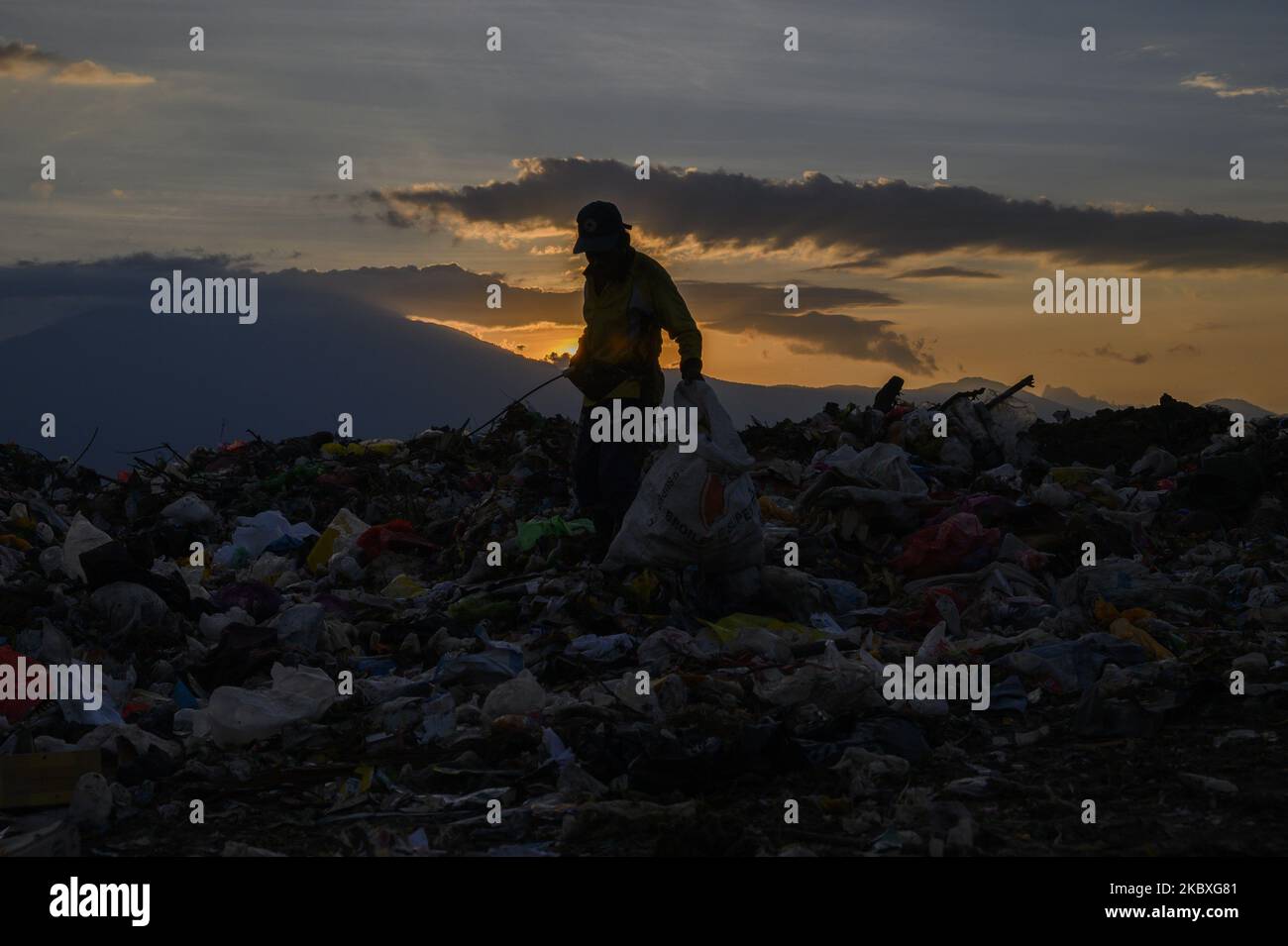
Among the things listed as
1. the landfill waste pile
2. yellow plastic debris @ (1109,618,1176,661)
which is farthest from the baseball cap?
yellow plastic debris @ (1109,618,1176,661)

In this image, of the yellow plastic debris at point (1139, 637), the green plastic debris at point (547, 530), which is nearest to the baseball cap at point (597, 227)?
the green plastic debris at point (547, 530)

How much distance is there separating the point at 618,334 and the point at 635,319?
13 centimetres

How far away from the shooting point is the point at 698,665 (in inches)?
235

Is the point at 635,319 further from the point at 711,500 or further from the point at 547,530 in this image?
the point at 547,530

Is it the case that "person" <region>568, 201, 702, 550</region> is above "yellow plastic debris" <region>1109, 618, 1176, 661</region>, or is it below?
above

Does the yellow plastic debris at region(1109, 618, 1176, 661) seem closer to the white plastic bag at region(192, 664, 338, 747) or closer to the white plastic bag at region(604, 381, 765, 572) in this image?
the white plastic bag at region(604, 381, 765, 572)

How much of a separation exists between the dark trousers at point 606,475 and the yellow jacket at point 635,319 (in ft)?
0.55

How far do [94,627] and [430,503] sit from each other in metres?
4.36

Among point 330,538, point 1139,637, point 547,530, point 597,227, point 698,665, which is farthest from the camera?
point 330,538

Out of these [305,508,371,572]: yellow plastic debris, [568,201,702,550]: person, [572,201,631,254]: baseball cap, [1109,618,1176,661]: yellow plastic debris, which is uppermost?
[572,201,631,254]: baseball cap

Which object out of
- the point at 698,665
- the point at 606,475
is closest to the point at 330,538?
the point at 606,475

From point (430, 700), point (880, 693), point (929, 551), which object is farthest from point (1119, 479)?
point (430, 700)

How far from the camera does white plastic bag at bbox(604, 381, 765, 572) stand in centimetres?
665

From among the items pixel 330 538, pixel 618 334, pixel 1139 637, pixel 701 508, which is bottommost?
pixel 1139 637
